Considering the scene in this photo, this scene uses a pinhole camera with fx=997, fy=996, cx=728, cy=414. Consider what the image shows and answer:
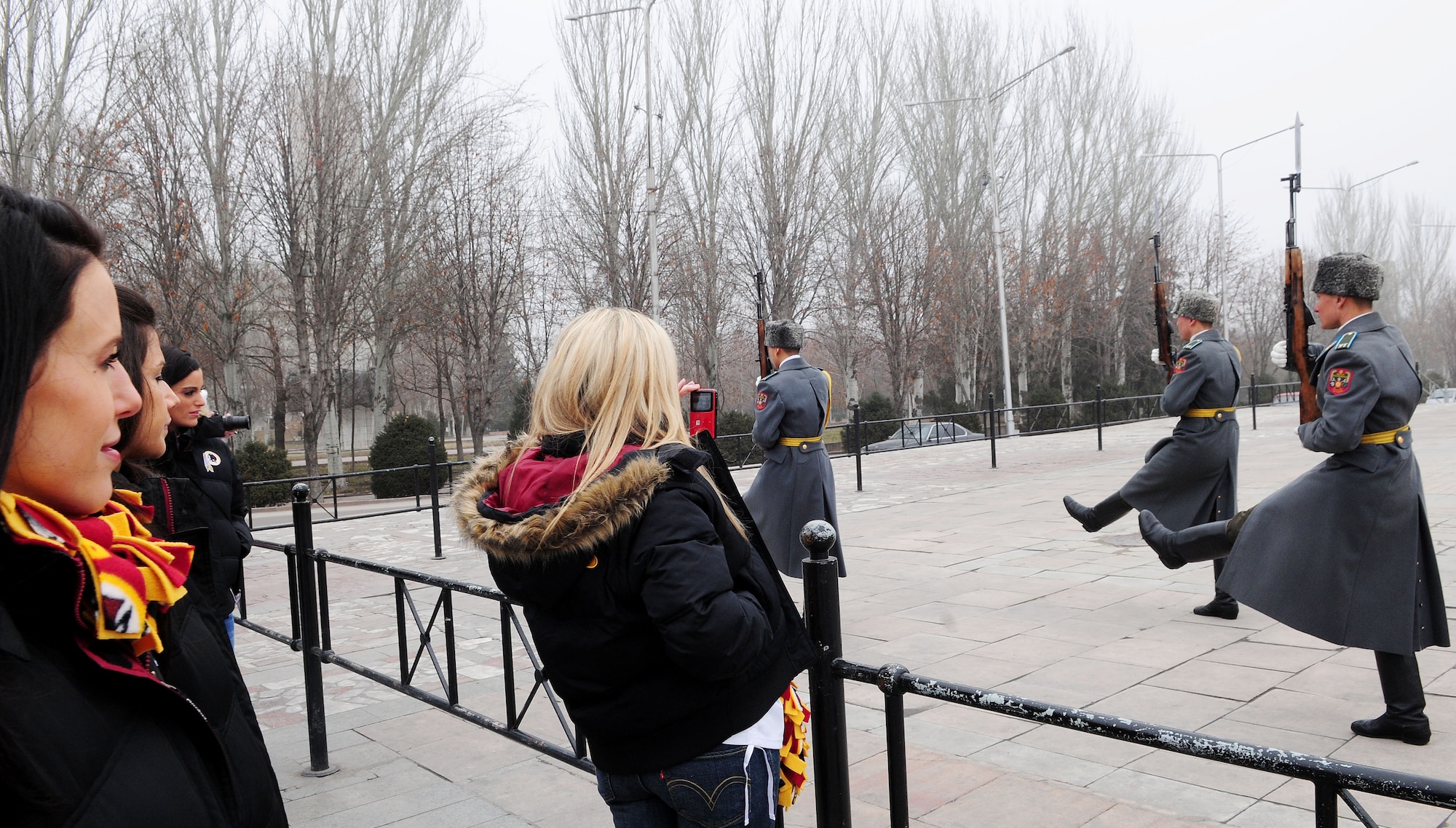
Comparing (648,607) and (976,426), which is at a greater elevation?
(648,607)

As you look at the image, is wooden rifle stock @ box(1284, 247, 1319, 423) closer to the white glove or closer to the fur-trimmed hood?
the white glove

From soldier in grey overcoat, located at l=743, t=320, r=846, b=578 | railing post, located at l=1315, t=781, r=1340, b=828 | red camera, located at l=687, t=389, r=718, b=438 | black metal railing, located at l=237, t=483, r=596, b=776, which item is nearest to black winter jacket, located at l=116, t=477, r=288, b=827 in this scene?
red camera, located at l=687, t=389, r=718, b=438

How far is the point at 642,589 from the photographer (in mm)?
1977

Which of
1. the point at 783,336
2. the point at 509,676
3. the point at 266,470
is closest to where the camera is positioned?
the point at 509,676

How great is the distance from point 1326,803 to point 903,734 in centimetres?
87

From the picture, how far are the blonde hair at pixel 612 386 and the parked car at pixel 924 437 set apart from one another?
20459 millimetres

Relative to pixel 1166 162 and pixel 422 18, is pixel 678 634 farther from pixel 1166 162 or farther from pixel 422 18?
pixel 1166 162

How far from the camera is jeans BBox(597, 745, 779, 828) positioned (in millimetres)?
2072

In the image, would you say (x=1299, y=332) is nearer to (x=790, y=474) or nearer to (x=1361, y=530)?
(x=1361, y=530)

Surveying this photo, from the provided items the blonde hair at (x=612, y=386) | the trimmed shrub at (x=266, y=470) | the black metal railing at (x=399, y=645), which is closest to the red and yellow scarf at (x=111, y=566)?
the blonde hair at (x=612, y=386)

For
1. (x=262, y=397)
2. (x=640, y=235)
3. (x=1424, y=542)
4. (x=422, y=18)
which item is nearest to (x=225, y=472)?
(x=1424, y=542)

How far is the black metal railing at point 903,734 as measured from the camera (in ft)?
4.95

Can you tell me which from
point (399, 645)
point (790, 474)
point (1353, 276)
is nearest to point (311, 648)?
point (399, 645)

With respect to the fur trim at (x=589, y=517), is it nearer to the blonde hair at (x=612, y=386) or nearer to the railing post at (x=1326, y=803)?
the blonde hair at (x=612, y=386)
